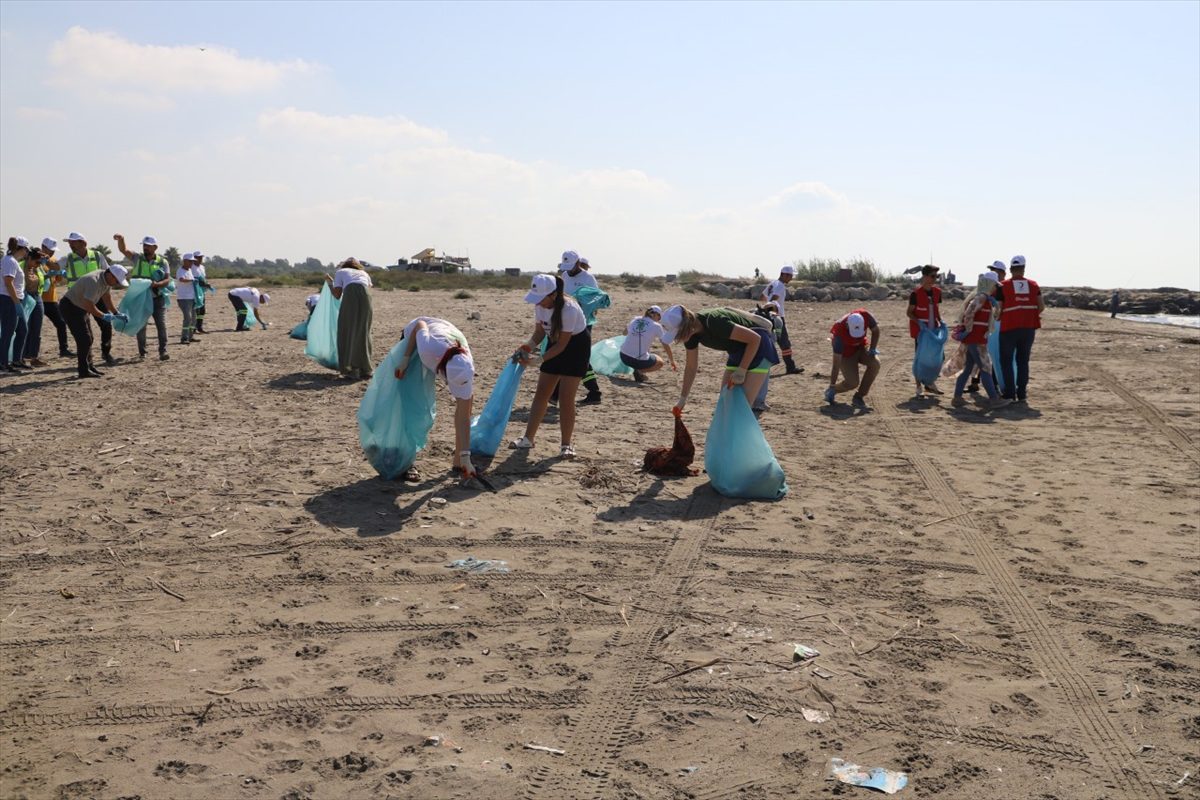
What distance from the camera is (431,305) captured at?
27.1m

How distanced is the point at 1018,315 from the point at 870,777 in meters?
9.31

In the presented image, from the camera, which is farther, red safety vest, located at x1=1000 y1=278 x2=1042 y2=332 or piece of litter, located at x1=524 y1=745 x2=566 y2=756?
red safety vest, located at x1=1000 y1=278 x2=1042 y2=332

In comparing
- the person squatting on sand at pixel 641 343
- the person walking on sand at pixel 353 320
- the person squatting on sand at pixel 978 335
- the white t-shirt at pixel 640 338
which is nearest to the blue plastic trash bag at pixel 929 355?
the person squatting on sand at pixel 978 335

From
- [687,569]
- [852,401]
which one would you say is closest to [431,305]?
[852,401]

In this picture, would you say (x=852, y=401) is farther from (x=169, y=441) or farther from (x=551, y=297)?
(x=169, y=441)

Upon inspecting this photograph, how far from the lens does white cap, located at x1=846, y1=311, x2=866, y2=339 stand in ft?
38.9

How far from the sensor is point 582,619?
5.51 metres

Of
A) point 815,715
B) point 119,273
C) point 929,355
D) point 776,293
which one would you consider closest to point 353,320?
point 119,273

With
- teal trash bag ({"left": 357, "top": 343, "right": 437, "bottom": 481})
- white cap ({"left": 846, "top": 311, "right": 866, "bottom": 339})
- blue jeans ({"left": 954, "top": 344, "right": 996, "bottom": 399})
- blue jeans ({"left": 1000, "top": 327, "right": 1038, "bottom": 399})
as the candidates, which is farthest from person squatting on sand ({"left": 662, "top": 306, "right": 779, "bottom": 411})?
blue jeans ({"left": 1000, "top": 327, "right": 1038, "bottom": 399})

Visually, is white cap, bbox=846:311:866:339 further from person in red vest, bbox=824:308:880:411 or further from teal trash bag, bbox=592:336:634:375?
teal trash bag, bbox=592:336:634:375

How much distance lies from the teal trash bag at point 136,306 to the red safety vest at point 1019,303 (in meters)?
10.8

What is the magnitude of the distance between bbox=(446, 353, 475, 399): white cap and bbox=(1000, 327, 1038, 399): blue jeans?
7.60m

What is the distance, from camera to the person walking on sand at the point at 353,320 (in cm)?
1222

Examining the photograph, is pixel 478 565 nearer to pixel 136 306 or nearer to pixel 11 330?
pixel 11 330
